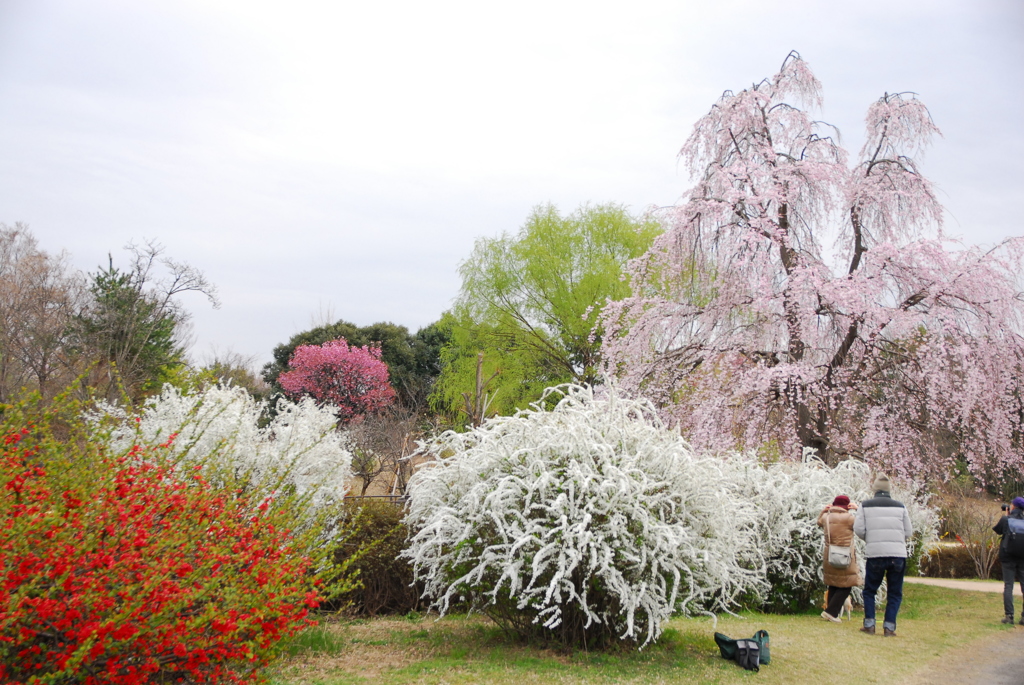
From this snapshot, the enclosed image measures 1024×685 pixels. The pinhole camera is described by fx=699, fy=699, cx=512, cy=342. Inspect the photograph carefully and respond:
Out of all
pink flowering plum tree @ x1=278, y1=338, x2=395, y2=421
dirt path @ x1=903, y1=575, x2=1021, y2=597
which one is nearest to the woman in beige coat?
dirt path @ x1=903, y1=575, x2=1021, y2=597

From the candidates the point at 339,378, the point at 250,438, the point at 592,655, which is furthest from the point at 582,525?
the point at 339,378

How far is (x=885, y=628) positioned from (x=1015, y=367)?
16.9 ft

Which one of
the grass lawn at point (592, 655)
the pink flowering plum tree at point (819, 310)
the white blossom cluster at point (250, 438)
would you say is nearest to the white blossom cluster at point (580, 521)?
the grass lawn at point (592, 655)

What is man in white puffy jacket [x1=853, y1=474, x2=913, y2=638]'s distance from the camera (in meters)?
7.40

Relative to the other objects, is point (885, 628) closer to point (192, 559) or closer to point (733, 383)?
point (733, 383)

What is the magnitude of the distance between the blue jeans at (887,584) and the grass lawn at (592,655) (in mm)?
215

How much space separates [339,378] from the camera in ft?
98.4

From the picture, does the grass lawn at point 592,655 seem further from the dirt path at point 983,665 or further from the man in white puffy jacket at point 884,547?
the man in white puffy jacket at point 884,547

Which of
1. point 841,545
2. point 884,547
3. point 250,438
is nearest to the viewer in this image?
point 884,547

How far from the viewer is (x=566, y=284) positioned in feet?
72.8

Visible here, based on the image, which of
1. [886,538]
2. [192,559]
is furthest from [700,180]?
[192,559]

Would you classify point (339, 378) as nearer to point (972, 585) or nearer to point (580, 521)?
point (972, 585)

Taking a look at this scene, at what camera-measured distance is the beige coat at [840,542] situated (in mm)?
7879

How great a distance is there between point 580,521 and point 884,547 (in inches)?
170
